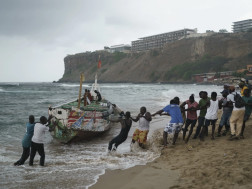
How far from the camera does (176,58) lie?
11731 cm

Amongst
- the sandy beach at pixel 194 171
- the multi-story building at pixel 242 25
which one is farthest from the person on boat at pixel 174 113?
the multi-story building at pixel 242 25

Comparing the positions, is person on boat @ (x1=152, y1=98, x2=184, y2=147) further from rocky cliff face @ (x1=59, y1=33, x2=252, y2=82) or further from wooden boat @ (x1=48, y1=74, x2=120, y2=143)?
rocky cliff face @ (x1=59, y1=33, x2=252, y2=82)

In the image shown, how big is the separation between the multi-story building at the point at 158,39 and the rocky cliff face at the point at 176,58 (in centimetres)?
1609

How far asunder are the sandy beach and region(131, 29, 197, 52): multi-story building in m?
131

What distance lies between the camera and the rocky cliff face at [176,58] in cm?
10127

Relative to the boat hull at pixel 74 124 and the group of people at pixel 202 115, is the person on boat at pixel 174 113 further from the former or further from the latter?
the boat hull at pixel 74 124

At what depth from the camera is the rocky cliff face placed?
10127 cm

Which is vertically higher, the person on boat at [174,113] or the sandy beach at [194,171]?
the person on boat at [174,113]

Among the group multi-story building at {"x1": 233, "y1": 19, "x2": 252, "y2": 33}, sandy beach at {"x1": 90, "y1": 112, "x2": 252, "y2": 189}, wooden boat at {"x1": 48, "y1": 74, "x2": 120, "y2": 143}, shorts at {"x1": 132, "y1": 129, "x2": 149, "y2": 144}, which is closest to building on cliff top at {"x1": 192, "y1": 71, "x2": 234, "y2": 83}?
multi-story building at {"x1": 233, "y1": 19, "x2": 252, "y2": 33}

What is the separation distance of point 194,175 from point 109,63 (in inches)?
5824

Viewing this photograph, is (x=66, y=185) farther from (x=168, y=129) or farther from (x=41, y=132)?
(x=168, y=129)

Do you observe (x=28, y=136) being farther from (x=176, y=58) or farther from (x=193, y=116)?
(x=176, y=58)

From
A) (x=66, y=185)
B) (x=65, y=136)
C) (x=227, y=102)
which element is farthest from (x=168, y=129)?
(x=65, y=136)

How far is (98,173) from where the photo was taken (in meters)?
6.36
